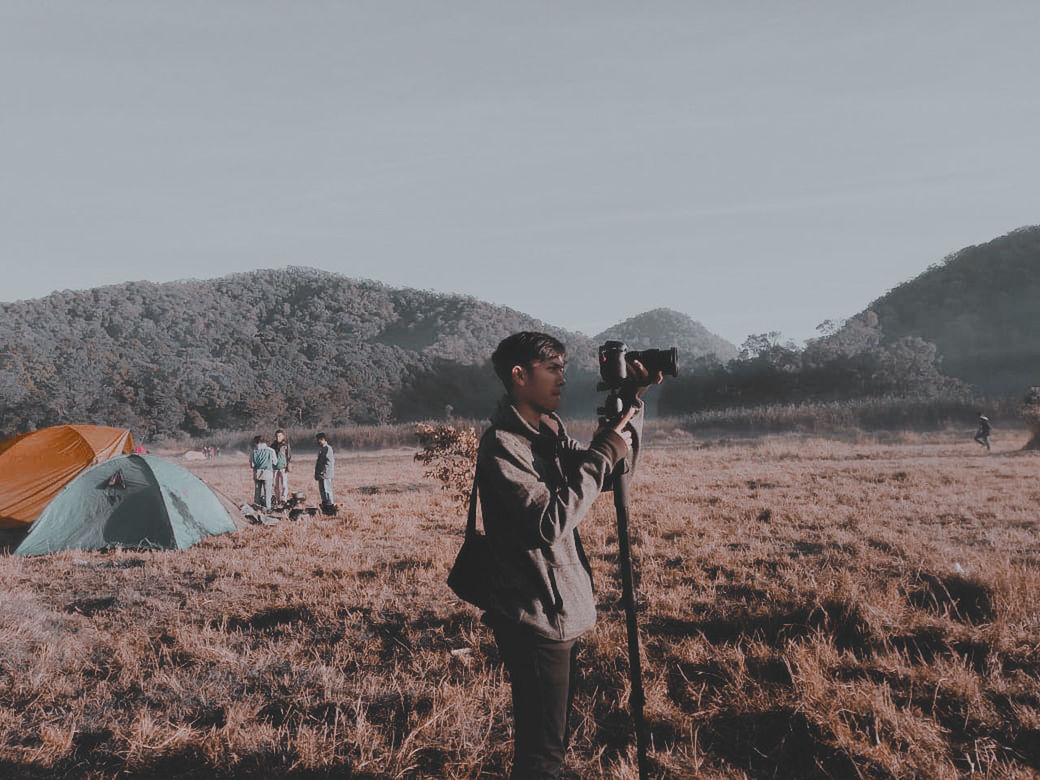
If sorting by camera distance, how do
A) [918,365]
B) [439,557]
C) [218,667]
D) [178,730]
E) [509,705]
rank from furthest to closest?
[918,365]
[439,557]
[218,667]
[509,705]
[178,730]

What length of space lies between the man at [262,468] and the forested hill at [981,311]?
86.6 meters

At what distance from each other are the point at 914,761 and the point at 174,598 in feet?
21.4

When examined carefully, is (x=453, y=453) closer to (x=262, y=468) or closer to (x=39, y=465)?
(x=262, y=468)

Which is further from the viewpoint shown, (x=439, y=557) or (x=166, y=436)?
(x=166, y=436)

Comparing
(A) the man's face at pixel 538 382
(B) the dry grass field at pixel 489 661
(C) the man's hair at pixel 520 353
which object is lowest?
(B) the dry grass field at pixel 489 661

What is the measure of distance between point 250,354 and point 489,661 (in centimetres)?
10390

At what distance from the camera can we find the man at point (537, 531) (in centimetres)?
200

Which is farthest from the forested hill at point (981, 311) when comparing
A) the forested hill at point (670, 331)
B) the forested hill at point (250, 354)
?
the forested hill at point (670, 331)

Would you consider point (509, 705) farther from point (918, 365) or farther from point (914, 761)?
point (918, 365)

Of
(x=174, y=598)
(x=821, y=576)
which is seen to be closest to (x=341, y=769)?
(x=174, y=598)

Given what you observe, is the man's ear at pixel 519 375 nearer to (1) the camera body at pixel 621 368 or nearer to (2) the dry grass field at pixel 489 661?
(1) the camera body at pixel 621 368

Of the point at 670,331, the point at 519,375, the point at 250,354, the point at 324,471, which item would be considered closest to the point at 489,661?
the point at 519,375

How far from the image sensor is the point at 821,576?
6.17 meters

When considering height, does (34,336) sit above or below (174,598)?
above
